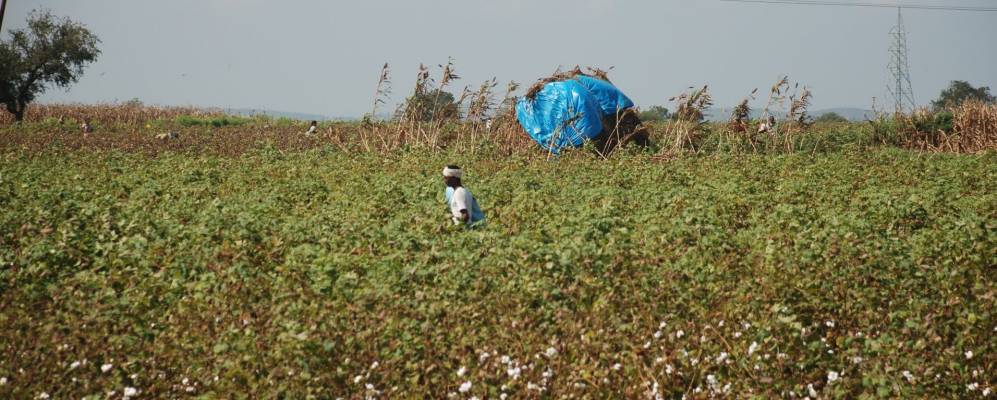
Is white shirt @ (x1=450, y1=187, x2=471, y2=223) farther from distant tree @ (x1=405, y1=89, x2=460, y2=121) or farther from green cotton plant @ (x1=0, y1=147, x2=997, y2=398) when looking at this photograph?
distant tree @ (x1=405, y1=89, x2=460, y2=121)

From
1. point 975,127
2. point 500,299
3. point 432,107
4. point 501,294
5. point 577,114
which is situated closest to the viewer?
point 500,299

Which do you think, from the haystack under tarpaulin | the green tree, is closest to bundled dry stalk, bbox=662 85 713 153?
the haystack under tarpaulin

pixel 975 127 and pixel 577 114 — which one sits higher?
pixel 975 127

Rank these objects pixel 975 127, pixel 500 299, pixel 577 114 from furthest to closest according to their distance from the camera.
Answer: pixel 975 127 < pixel 577 114 < pixel 500 299

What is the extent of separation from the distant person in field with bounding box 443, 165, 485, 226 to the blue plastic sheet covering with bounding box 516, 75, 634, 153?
28.9ft

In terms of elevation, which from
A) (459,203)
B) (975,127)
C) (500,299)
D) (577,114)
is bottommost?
(500,299)

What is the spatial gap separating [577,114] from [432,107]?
4.20 m

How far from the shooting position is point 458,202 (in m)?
8.80

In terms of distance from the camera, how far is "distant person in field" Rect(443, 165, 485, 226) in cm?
877

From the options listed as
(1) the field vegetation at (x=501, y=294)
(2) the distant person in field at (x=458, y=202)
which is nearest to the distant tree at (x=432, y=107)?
(1) the field vegetation at (x=501, y=294)

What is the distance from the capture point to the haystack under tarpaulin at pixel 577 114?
712 inches

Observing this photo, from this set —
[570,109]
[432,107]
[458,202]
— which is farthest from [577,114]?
[458,202]

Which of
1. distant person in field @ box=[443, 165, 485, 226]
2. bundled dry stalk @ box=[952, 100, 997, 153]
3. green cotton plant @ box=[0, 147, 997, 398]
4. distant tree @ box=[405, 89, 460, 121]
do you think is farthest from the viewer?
bundled dry stalk @ box=[952, 100, 997, 153]

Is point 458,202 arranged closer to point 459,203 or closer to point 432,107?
point 459,203
